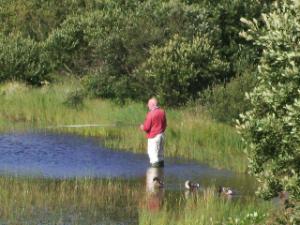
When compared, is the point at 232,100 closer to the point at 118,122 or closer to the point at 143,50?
the point at 118,122

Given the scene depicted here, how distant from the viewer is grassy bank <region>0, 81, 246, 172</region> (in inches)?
974

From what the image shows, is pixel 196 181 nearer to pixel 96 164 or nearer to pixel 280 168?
pixel 96 164

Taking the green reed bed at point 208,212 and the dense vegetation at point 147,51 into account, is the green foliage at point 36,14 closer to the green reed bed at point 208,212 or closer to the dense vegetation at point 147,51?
the dense vegetation at point 147,51

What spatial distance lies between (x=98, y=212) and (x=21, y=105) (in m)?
21.0

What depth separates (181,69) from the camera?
1310 inches

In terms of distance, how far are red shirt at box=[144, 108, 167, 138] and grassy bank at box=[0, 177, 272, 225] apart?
356 centimetres

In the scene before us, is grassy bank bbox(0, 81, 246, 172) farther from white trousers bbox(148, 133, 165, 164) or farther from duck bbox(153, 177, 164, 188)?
duck bbox(153, 177, 164, 188)

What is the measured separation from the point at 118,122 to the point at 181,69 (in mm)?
3728

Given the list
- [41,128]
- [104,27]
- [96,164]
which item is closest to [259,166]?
[96,164]

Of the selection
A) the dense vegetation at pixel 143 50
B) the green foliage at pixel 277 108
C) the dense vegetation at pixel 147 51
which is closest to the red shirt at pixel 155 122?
the dense vegetation at pixel 143 50

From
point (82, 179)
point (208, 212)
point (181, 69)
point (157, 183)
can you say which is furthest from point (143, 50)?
point (208, 212)

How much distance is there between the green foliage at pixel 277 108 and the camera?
29.2 feet

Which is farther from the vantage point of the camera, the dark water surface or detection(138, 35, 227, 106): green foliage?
detection(138, 35, 227, 106): green foliage

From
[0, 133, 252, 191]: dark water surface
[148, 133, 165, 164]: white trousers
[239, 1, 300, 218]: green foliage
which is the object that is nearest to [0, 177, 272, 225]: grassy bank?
[0, 133, 252, 191]: dark water surface
